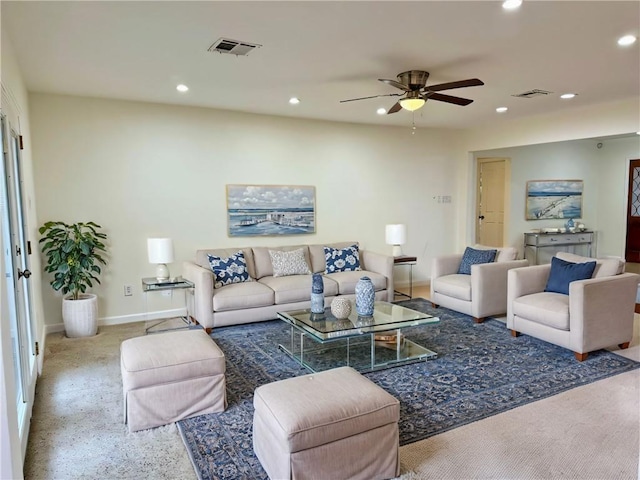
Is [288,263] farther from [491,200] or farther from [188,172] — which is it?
[491,200]

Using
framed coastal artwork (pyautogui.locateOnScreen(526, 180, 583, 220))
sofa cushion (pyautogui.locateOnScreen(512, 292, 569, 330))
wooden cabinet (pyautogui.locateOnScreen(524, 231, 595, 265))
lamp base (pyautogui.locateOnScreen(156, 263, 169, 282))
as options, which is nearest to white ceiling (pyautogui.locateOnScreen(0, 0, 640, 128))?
lamp base (pyautogui.locateOnScreen(156, 263, 169, 282))

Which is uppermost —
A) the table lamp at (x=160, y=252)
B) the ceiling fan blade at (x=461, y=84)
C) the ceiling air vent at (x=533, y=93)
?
the ceiling air vent at (x=533, y=93)

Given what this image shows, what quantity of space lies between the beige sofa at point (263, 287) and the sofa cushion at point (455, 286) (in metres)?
0.58

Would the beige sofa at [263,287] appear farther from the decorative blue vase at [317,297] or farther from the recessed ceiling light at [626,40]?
the recessed ceiling light at [626,40]

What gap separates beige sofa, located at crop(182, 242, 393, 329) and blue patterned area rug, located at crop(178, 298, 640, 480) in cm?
18

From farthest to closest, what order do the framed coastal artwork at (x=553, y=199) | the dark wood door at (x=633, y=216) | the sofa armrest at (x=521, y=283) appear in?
the dark wood door at (x=633, y=216), the framed coastal artwork at (x=553, y=199), the sofa armrest at (x=521, y=283)

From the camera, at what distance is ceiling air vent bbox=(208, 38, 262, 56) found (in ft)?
9.95

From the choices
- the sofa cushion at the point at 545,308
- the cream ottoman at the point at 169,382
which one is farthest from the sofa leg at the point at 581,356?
the cream ottoman at the point at 169,382

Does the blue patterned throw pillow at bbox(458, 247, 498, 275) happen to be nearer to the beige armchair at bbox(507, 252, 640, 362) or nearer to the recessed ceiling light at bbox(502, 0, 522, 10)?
the beige armchair at bbox(507, 252, 640, 362)

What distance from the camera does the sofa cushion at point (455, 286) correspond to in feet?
16.1

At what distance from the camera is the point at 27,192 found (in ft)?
12.8

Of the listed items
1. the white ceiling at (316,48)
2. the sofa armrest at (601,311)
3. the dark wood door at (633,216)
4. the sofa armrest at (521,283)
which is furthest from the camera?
the dark wood door at (633,216)

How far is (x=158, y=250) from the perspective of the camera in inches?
185

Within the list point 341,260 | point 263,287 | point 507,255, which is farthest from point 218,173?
point 507,255
